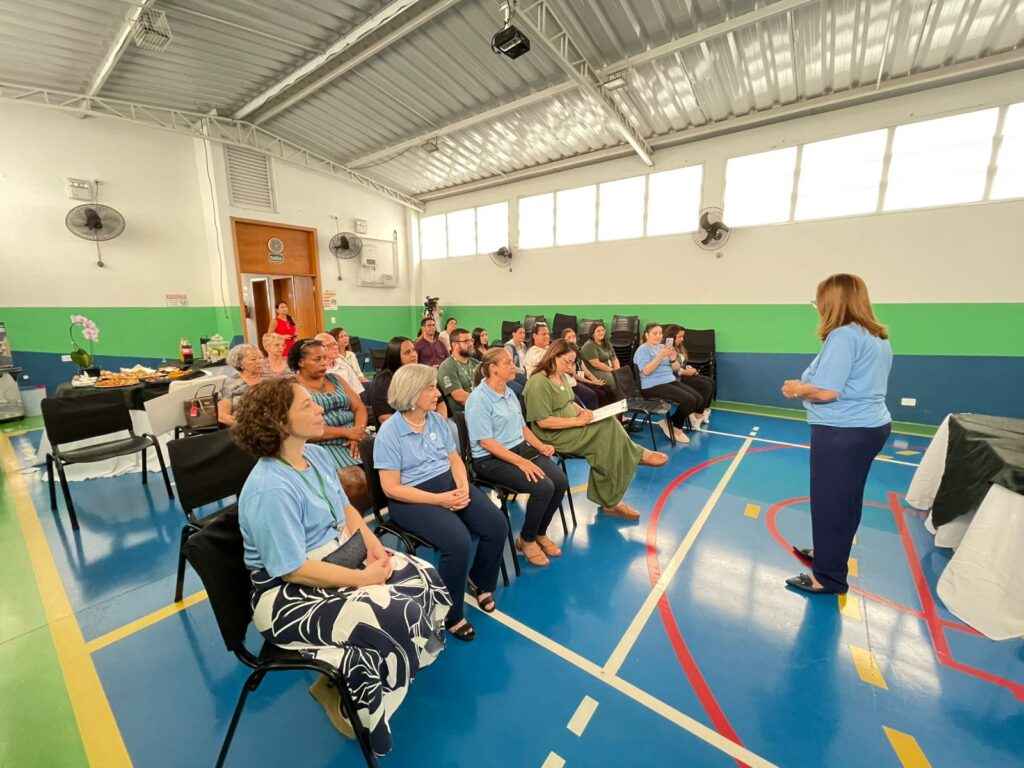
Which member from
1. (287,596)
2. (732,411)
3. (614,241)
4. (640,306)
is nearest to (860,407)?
(287,596)

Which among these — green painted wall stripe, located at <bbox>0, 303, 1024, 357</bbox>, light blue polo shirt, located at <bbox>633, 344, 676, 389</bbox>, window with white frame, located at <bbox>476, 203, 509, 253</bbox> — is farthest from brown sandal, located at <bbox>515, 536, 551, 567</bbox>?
window with white frame, located at <bbox>476, 203, 509, 253</bbox>

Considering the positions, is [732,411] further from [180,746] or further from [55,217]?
[55,217]

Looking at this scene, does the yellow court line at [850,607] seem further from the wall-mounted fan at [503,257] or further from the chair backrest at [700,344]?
the wall-mounted fan at [503,257]

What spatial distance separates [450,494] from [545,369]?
1.39 m

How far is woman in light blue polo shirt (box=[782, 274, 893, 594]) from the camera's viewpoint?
6.72ft

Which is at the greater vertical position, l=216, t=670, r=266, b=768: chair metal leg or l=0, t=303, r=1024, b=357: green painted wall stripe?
l=0, t=303, r=1024, b=357: green painted wall stripe

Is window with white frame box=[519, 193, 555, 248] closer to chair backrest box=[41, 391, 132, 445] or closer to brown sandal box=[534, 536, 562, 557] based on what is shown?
brown sandal box=[534, 536, 562, 557]

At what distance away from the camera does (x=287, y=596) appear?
1.42 metres

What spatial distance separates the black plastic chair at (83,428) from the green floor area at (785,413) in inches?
284

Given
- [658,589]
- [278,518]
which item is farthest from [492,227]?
[278,518]

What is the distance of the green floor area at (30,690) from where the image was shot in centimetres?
158

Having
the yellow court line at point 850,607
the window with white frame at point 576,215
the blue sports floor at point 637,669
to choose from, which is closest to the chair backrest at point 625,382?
the blue sports floor at point 637,669

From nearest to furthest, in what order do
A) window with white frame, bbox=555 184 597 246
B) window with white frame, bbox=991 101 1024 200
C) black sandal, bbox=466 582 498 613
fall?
black sandal, bbox=466 582 498 613 → window with white frame, bbox=991 101 1024 200 → window with white frame, bbox=555 184 597 246

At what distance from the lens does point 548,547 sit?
2.82m
